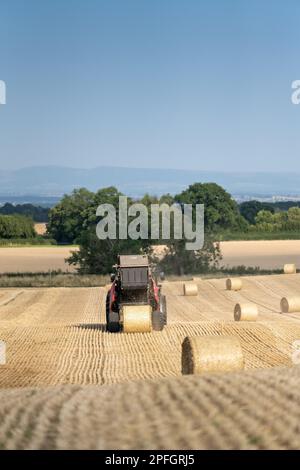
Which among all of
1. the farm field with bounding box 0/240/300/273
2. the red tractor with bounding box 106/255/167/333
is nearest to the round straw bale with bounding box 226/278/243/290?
the farm field with bounding box 0/240/300/273

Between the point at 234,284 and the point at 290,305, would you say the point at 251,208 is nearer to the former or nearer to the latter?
the point at 234,284

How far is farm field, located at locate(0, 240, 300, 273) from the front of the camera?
66.6 meters

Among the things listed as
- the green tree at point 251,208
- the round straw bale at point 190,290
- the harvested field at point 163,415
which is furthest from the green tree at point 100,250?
the green tree at point 251,208

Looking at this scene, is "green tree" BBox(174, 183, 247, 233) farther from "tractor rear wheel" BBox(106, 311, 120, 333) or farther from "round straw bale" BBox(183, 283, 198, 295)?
"tractor rear wheel" BBox(106, 311, 120, 333)

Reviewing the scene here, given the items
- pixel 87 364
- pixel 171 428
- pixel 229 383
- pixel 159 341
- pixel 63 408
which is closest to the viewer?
pixel 171 428

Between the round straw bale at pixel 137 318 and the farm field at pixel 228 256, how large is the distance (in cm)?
4153

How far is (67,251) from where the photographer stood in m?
82.0

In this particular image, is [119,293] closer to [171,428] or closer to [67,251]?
[171,428]

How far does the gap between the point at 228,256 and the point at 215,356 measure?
215 ft

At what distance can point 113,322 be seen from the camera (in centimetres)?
2220

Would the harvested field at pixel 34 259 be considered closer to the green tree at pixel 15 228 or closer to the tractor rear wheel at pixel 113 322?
the green tree at pixel 15 228

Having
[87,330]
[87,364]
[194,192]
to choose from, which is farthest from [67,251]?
[87,364]

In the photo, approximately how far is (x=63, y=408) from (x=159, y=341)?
1366 cm

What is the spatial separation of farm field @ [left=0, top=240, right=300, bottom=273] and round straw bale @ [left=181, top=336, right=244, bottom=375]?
51164mm
